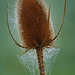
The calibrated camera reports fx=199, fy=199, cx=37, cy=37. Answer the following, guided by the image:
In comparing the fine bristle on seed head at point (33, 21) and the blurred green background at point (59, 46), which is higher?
the fine bristle on seed head at point (33, 21)

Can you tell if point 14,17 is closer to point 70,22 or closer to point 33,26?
point 33,26

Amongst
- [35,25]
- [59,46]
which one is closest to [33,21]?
[35,25]

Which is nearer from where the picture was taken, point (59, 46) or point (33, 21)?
point (33, 21)

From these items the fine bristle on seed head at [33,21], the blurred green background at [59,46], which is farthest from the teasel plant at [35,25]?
the blurred green background at [59,46]

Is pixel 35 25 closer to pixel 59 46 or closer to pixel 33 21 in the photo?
pixel 33 21

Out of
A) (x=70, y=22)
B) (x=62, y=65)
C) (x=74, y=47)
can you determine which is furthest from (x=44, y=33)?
(x=70, y=22)

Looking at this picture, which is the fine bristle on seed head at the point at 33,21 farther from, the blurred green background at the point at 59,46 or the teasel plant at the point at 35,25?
the blurred green background at the point at 59,46

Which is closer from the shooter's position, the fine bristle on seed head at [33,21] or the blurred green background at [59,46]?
the fine bristle on seed head at [33,21]

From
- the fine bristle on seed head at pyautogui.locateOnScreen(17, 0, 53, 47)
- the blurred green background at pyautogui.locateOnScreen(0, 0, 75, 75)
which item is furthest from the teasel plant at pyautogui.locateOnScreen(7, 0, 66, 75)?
the blurred green background at pyautogui.locateOnScreen(0, 0, 75, 75)
